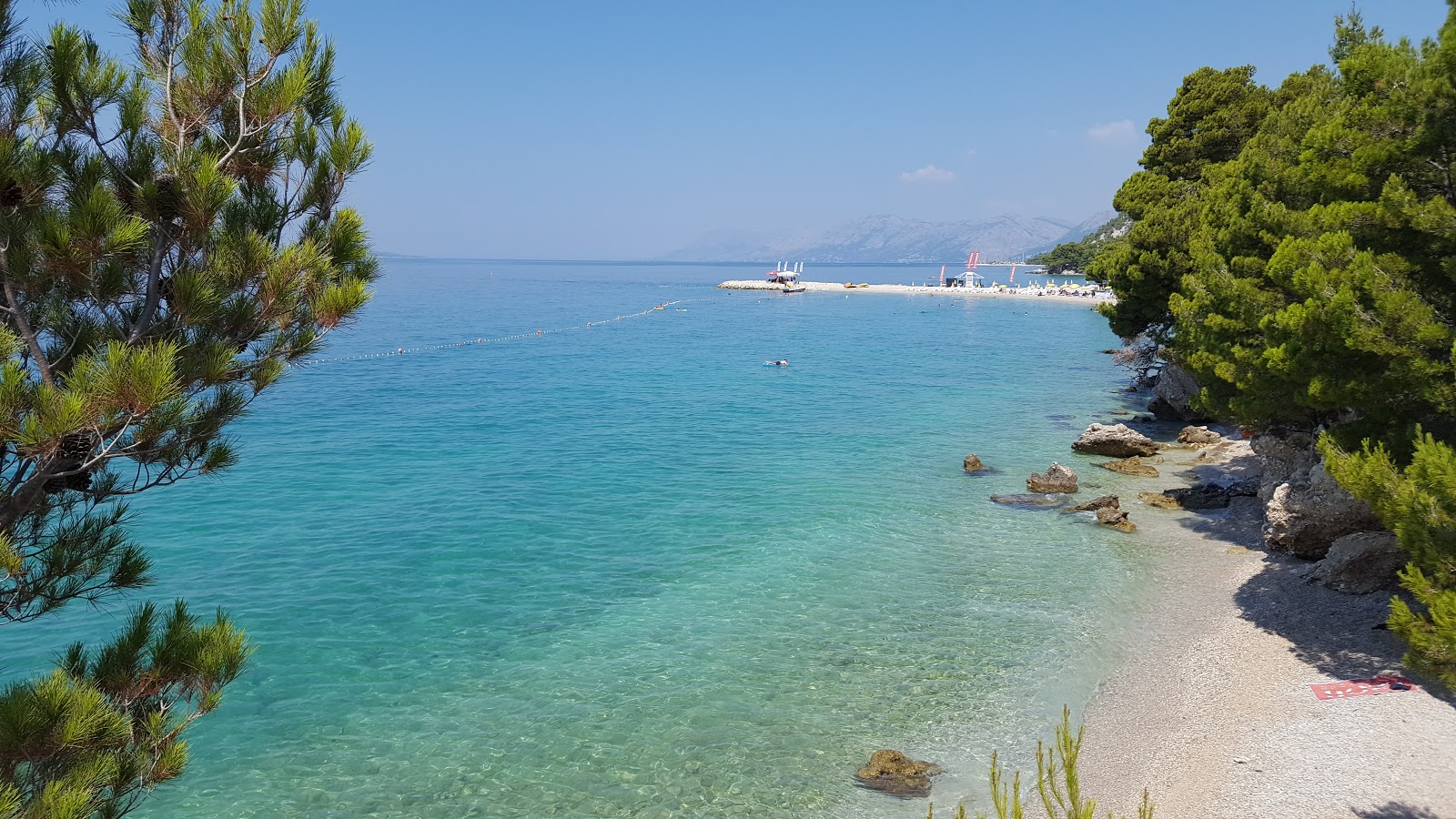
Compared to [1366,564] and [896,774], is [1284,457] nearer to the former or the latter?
[1366,564]

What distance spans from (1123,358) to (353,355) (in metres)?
51.9

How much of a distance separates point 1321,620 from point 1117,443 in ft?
49.2

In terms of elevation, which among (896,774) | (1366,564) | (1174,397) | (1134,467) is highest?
(1174,397)

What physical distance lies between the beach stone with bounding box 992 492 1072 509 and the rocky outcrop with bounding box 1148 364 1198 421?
13.0 m

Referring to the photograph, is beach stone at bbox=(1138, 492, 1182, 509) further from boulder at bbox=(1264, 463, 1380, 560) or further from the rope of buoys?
the rope of buoys

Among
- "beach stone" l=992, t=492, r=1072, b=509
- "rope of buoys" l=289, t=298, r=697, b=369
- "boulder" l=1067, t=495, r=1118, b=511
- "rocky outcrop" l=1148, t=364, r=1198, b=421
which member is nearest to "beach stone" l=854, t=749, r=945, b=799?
"boulder" l=1067, t=495, r=1118, b=511

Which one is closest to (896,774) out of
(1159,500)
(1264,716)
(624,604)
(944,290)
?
(1264,716)

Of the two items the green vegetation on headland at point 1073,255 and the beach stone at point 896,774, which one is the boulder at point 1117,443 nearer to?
the beach stone at point 896,774

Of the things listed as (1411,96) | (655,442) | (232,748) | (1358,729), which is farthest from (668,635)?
(655,442)

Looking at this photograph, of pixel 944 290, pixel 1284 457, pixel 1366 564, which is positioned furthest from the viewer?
pixel 944 290

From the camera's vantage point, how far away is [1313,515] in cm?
1650

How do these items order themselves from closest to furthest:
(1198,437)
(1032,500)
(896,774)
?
(896,774) → (1032,500) → (1198,437)

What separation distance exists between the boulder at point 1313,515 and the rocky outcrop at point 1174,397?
17326 millimetres

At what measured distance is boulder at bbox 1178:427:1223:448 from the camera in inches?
1161
